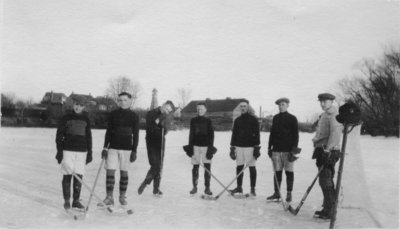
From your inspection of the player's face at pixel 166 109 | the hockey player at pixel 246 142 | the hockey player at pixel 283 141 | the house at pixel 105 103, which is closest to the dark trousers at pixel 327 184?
the hockey player at pixel 283 141

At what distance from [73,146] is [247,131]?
306cm

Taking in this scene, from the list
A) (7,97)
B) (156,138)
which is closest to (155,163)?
(156,138)

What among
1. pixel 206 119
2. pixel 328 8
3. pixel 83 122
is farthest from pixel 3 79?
pixel 328 8

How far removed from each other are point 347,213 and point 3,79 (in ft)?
21.1

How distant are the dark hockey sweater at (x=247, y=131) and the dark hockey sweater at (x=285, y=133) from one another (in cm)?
47

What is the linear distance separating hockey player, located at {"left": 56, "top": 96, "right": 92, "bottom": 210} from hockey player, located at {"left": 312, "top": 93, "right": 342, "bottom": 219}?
329cm

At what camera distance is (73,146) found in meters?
4.93

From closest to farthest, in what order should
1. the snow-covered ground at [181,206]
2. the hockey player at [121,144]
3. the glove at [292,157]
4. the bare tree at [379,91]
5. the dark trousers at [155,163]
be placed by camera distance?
the snow-covered ground at [181,206], the hockey player at [121,144], the glove at [292,157], the dark trousers at [155,163], the bare tree at [379,91]

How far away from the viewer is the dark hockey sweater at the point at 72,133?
490cm

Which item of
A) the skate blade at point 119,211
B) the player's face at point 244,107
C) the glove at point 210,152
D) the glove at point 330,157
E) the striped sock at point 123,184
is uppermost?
the player's face at point 244,107

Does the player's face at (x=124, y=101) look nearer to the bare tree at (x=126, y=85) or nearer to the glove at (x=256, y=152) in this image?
the glove at (x=256, y=152)

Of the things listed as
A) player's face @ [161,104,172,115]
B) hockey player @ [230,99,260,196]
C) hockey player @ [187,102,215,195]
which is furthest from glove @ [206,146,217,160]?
Answer: player's face @ [161,104,172,115]

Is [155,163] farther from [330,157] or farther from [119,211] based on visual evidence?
[330,157]

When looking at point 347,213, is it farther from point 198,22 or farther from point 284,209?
point 198,22
